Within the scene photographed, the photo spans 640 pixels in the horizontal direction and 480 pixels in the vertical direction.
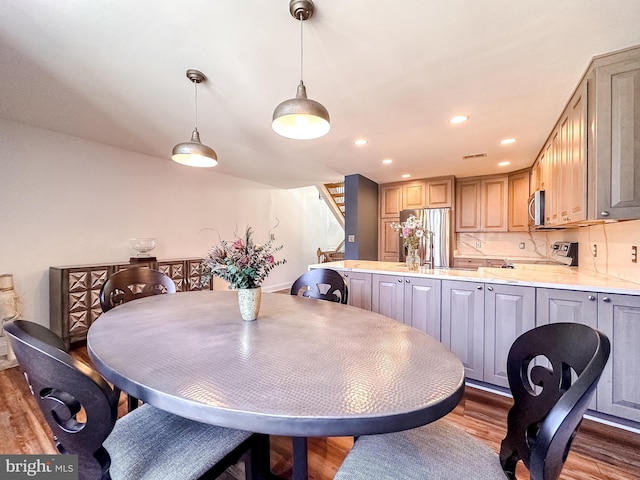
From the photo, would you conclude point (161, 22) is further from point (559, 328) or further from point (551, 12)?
point (559, 328)

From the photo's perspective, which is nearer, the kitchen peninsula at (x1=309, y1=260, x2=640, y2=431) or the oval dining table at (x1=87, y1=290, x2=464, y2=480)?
the oval dining table at (x1=87, y1=290, x2=464, y2=480)

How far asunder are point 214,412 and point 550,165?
3371 millimetres

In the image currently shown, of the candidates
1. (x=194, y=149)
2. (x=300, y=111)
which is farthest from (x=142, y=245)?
(x=300, y=111)

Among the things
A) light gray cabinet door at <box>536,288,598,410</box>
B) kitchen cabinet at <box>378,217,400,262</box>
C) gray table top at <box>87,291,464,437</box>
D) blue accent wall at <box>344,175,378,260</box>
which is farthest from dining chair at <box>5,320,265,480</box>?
kitchen cabinet at <box>378,217,400,262</box>

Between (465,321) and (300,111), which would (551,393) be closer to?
(300,111)

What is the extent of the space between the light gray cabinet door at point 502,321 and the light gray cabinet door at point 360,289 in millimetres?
998

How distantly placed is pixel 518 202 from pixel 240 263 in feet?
14.1

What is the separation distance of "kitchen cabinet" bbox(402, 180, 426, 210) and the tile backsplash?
2.96 feet

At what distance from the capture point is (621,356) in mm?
1650

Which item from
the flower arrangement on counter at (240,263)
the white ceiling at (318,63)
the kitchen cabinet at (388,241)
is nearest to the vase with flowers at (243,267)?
the flower arrangement on counter at (240,263)

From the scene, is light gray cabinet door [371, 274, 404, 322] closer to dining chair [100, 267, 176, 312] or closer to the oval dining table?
the oval dining table

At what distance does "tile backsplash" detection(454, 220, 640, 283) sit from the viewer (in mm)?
1944

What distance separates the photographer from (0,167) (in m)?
2.70

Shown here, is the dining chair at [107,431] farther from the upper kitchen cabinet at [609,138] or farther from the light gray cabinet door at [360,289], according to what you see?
the upper kitchen cabinet at [609,138]
